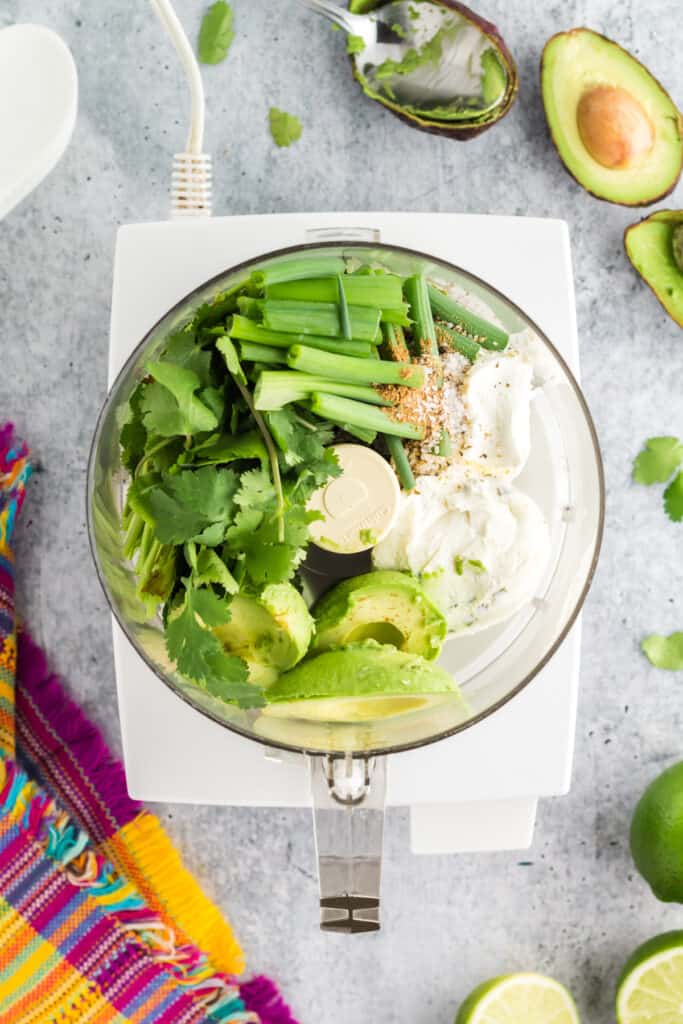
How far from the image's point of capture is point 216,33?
1.03 m

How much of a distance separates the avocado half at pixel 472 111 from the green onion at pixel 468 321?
272 millimetres

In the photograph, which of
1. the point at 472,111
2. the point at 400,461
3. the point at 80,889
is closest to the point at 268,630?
the point at 400,461

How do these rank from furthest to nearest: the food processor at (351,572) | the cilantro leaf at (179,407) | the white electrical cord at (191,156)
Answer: the white electrical cord at (191,156) < the food processor at (351,572) < the cilantro leaf at (179,407)

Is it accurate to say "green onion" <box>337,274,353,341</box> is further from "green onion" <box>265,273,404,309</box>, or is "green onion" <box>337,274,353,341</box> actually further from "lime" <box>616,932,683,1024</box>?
"lime" <box>616,932,683,1024</box>

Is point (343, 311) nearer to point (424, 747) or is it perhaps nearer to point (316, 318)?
point (316, 318)

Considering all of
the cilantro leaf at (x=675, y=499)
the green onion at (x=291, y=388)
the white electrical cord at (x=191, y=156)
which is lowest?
the cilantro leaf at (x=675, y=499)

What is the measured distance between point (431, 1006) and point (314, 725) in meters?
0.48

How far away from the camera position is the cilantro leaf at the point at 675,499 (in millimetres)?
1061

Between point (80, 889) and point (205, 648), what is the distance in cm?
46

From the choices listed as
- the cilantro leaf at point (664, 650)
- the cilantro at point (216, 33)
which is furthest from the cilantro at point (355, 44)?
the cilantro leaf at point (664, 650)

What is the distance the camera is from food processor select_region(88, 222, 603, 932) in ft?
2.63

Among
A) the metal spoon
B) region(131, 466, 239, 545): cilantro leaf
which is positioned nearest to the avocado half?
the metal spoon

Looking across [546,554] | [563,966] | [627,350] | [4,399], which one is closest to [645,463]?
[627,350]

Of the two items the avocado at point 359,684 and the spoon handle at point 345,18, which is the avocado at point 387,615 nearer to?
the avocado at point 359,684
